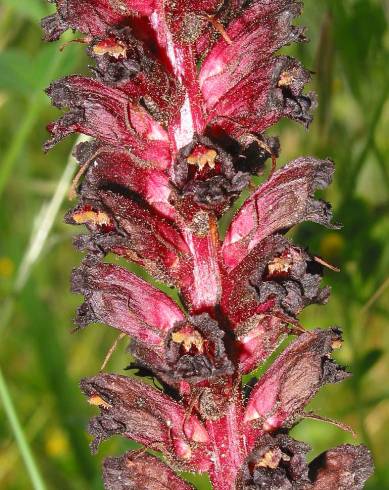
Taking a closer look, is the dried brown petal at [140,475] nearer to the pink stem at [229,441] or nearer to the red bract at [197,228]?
the red bract at [197,228]

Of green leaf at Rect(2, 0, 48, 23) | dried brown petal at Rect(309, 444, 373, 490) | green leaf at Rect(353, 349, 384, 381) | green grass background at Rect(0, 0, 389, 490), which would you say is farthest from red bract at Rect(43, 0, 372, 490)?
green leaf at Rect(2, 0, 48, 23)

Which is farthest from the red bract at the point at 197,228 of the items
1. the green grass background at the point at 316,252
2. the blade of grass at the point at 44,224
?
the blade of grass at the point at 44,224

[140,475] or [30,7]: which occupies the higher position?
[30,7]

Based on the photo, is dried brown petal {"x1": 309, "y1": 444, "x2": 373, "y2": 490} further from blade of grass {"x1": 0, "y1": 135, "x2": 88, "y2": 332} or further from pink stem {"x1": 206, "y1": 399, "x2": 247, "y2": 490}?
blade of grass {"x1": 0, "y1": 135, "x2": 88, "y2": 332}

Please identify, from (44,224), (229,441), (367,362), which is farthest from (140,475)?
(44,224)

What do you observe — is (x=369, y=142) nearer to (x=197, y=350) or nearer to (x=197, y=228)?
(x=197, y=228)

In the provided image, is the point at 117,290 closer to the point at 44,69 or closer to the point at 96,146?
the point at 96,146
